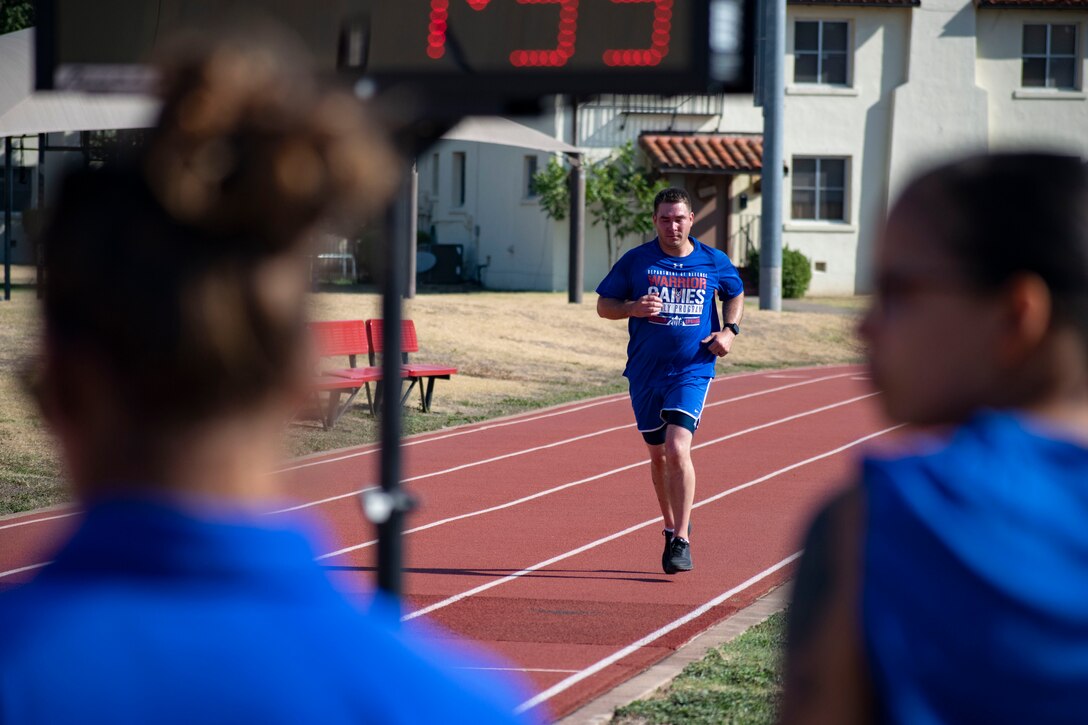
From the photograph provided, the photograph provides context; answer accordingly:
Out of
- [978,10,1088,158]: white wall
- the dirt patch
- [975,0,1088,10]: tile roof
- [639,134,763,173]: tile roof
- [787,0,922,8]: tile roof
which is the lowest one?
the dirt patch

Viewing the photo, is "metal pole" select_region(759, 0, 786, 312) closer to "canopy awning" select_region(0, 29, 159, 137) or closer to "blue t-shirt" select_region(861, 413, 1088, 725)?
"canopy awning" select_region(0, 29, 159, 137)

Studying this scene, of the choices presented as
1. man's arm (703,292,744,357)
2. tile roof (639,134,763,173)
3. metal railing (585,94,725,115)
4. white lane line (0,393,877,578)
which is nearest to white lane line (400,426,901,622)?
white lane line (0,393,877,578)

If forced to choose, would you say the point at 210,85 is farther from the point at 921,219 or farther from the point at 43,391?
the point at 921,219

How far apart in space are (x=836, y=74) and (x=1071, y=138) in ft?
20.8

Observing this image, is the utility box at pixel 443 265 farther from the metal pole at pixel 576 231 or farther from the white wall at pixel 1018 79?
the white wall at pixel 1018 79

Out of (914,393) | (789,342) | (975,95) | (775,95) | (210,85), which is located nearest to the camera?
(210,85)

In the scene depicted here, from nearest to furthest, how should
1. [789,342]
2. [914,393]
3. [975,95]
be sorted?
[914,393]
[789,342]
[975,95]

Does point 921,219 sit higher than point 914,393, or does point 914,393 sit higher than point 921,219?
point 921,219

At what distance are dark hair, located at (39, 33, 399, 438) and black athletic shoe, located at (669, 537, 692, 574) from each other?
719cm

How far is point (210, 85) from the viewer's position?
4.31 feet

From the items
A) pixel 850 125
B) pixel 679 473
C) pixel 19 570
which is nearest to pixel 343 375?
pixel 19 570

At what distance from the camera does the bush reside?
36219 mm

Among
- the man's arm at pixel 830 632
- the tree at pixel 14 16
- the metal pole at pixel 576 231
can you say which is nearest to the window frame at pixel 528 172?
the metal pole at pixel 576 231

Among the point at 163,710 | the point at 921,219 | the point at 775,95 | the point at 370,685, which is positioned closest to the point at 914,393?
the point at 921,219
